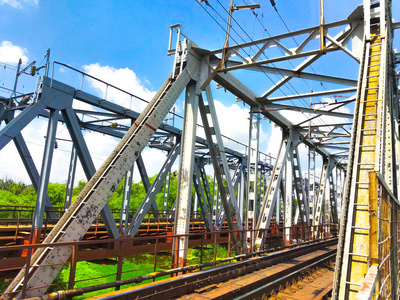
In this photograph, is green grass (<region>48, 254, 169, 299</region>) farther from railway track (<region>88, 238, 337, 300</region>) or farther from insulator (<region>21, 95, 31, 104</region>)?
insulator (<region>21, 95, 31, 104</region>)

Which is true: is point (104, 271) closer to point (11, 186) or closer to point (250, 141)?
point (250, 141)

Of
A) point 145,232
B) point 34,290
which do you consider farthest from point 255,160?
point 34,290

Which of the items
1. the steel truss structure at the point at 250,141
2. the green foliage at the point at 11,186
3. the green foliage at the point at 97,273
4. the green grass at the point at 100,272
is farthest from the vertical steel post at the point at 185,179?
the green foliage at the point at 11,186

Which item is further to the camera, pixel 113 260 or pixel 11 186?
pixel 11 186

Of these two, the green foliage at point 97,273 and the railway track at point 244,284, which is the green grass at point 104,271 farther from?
the railway track at point 244,284

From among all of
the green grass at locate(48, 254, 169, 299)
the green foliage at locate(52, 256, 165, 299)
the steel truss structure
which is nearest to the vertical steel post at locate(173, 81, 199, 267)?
the steel truss structure

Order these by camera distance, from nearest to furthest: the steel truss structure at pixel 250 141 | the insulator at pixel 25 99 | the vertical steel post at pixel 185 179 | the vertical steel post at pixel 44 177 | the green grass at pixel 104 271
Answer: the steel truss structure at pixel 250 141 → the vertical steel post at pixel 185 179 → the vertical steel post at pixel 44 177 → the insulator at pixel 25 99 → the green grass at pixel 104 271

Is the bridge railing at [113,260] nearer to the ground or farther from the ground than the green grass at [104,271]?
farther from the ground

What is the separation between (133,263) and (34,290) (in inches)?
420

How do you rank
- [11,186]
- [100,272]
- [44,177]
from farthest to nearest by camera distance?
[11,186] < [100,272] < [44,177]

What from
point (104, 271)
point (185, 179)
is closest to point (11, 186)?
point (104, 271)

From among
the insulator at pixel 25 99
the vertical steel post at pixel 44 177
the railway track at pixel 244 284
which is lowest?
the railway track at pixel 244 284

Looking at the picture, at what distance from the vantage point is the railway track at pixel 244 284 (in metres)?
6.00

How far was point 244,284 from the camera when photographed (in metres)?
7.26
